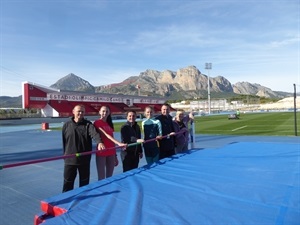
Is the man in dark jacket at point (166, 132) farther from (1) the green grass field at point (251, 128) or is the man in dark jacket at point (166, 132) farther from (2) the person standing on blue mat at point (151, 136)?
(1) the green grass field at point (251, 128)

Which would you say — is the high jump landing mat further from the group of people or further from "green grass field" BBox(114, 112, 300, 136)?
"green grass field" BBox(114, 112, 300, 136)

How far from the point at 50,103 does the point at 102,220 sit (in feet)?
131

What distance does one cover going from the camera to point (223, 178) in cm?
439

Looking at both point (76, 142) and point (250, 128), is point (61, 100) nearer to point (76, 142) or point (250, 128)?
point (250, 128)

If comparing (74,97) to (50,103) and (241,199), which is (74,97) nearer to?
(50,103)

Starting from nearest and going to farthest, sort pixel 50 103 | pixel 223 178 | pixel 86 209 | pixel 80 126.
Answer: pixel 86 209, pixel 80 126, pixel 223 178, pixel 50 103

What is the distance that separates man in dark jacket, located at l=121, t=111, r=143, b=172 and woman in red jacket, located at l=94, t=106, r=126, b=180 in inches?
11.2

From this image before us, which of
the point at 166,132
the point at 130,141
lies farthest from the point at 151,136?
the point at 130,141

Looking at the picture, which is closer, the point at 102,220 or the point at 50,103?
the point at 102,220

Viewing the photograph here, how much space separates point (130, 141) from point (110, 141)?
1.46 feet

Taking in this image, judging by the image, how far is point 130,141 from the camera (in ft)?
17.1

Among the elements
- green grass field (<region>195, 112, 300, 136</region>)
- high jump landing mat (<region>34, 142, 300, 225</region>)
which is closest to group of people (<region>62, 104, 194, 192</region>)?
high jump landing mat (<region>34, 142, 300, 225</region>)

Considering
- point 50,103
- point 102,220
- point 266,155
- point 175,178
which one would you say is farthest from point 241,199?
point 50,103

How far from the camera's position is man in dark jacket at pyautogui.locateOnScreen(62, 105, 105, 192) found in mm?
4078
